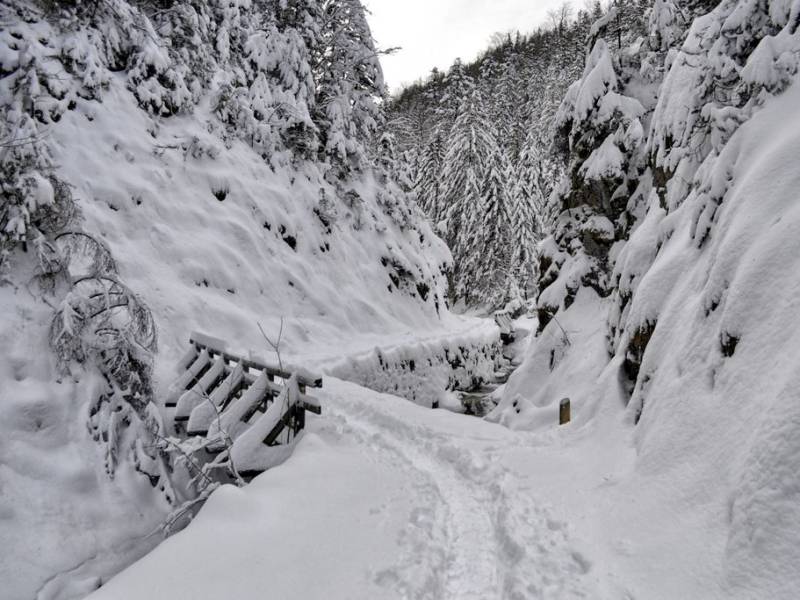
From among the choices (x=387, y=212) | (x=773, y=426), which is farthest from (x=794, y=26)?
(x=387, y=212)

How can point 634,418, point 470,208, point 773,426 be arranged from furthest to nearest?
point 470,208 → point 634,418 → point 773,426

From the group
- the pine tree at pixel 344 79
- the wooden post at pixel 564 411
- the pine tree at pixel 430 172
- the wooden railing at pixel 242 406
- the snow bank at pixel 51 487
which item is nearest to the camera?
the snow bank at pixel 51 487

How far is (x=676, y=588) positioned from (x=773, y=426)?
4.39 ft

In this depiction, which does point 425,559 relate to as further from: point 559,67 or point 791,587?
point 559,67

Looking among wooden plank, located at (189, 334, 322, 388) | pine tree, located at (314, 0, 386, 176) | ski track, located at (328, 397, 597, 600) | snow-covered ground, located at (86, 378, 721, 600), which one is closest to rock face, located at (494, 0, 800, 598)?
snow-covered ground, located at (86, 378, 721, 600)

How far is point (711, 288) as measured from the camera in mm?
4820

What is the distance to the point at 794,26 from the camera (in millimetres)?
5180

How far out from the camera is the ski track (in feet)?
12.5

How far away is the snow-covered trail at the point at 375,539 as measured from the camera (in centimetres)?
368

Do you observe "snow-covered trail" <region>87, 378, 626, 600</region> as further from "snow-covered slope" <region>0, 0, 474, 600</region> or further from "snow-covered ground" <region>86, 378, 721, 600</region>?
"snow-covered slope" <region>0, 0, 474, 600</region>

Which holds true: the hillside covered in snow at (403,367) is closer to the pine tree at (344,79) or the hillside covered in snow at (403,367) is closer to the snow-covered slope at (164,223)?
the snow-covered slope at (164,223)

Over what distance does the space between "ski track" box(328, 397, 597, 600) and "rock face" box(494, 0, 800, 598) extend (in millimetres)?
1162

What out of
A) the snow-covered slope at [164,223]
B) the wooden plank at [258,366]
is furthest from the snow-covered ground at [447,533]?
the snow-covered slope at [164,223]

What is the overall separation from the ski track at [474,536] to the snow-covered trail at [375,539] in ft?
0.05
